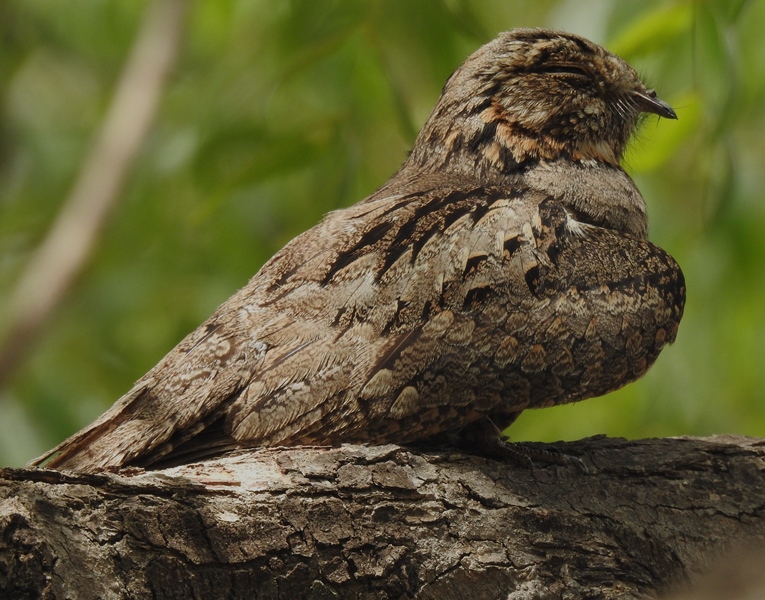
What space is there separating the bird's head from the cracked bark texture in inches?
40.2

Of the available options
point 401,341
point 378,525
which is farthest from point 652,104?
point 378,525

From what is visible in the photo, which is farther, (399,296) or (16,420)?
(16,420)

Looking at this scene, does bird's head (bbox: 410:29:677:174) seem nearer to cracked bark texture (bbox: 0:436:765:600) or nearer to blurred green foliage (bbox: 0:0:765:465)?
blurred green foliage (bbox: 0:0:765:465)

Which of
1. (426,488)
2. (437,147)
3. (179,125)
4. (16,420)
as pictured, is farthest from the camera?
(179,125)

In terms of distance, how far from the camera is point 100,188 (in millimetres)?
2508

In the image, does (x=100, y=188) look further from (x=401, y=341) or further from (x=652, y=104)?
(x=652, y=104)

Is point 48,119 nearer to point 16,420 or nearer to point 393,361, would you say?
point 16,420

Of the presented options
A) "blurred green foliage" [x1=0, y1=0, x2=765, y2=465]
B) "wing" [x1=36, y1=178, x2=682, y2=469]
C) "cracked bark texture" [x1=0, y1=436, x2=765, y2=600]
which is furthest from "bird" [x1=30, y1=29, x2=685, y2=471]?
"blurred green foliage" [x1=0, y1=0, x2=765, y2=465]

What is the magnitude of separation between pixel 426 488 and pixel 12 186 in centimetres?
352

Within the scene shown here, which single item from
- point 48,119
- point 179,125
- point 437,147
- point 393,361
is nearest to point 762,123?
point 437,147

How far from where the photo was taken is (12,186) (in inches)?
204

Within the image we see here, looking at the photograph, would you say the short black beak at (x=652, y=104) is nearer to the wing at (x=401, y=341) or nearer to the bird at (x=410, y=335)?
the bird at (x=410, y=335)

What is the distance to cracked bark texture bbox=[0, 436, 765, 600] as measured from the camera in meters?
2.06

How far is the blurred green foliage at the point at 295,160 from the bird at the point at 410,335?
1216 millimetres
